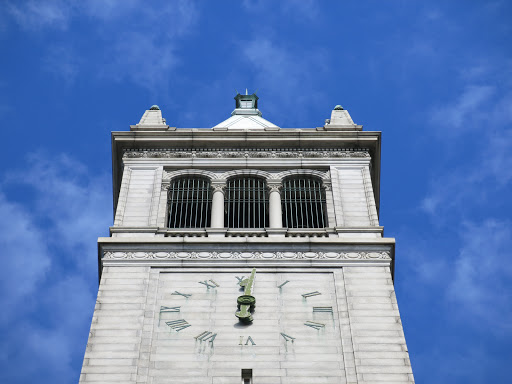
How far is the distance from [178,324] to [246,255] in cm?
451

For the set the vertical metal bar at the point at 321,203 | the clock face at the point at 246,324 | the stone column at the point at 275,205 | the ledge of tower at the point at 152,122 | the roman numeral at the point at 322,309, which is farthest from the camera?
the ledge of tower at the point at 152,122

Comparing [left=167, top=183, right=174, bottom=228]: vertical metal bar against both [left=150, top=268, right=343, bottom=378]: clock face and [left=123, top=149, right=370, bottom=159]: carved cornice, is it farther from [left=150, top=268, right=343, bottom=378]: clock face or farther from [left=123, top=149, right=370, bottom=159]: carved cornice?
[left=150, top=268, right=343, bottom=378]: clock face

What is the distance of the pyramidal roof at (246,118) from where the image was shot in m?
50.6

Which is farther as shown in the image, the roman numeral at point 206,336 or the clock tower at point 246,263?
the roman numeral at point 206,336

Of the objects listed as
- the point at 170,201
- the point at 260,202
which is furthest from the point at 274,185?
the point at 170,201

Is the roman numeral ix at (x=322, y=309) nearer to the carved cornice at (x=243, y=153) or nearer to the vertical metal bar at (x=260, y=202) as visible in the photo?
the vertical metal bar at (x=260, y=202)

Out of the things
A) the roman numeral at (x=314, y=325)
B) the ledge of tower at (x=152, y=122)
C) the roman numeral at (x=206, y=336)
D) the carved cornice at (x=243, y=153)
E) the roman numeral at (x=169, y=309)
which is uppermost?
the ledge of tower at (x=152, y=122)

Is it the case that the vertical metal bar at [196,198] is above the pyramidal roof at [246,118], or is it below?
below

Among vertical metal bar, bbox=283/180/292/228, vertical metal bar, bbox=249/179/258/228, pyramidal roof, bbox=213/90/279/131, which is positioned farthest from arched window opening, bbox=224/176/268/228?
pyramidal roof, bbox=213/90/279/131

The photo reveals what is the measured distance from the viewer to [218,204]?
41656 millimetres

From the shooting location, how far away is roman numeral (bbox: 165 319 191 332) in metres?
34.7

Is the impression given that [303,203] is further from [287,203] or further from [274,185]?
[274,185]

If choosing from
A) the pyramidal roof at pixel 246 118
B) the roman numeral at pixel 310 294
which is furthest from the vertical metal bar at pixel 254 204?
the roman numeral at pixel 310 294

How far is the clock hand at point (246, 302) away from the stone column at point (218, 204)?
163 inches
